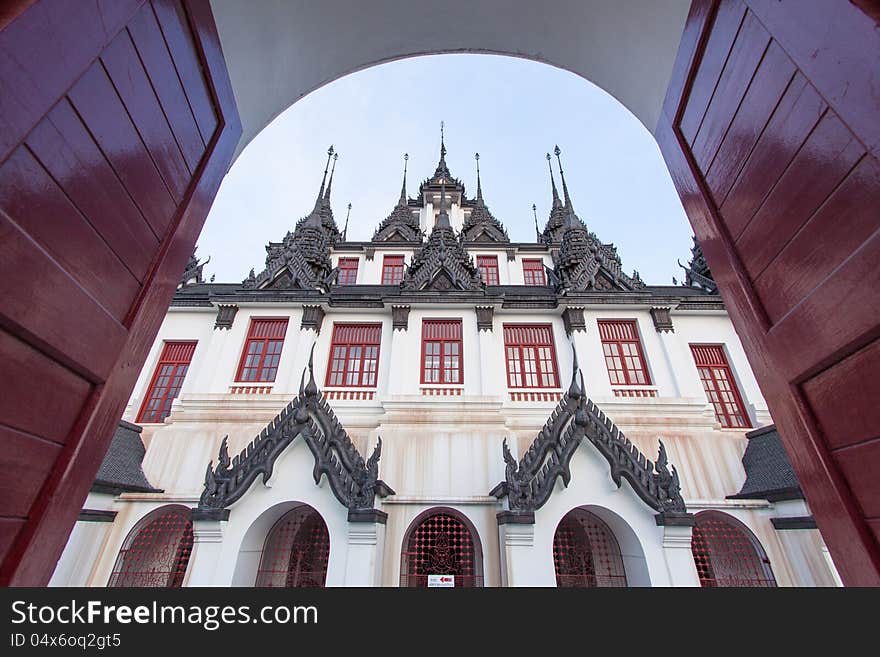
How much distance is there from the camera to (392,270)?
15.3 m

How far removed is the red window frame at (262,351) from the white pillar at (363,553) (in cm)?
522

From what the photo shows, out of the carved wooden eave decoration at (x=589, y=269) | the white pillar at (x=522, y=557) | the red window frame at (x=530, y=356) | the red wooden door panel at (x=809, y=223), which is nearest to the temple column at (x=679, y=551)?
the white pillar at (x=522, y=557)

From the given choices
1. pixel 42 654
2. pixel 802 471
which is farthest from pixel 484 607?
pixel 802 471

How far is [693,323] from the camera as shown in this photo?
37.9ft

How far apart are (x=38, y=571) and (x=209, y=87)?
7.90ft

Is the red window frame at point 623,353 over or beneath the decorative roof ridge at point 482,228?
beneath

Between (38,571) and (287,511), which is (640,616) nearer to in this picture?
(38,571)

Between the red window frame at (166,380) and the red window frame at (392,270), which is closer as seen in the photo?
the red window frame at (166,380)

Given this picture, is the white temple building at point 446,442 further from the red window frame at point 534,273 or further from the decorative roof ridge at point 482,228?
the decorative roof ridge at point 482,228

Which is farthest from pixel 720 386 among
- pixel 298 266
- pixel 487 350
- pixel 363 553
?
pixel 298 266

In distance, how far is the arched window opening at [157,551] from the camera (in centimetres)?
844

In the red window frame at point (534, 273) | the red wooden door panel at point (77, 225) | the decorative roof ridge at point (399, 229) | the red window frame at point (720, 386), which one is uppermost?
the decorative roof ridge at point (399, 229)

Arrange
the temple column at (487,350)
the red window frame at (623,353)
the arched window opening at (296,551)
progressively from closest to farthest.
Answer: the arched window opening at (296,551), the temple column at (487,350), the red window frame at (623,353)

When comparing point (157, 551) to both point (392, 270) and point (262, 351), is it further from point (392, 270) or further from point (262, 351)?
point (392, 270)
